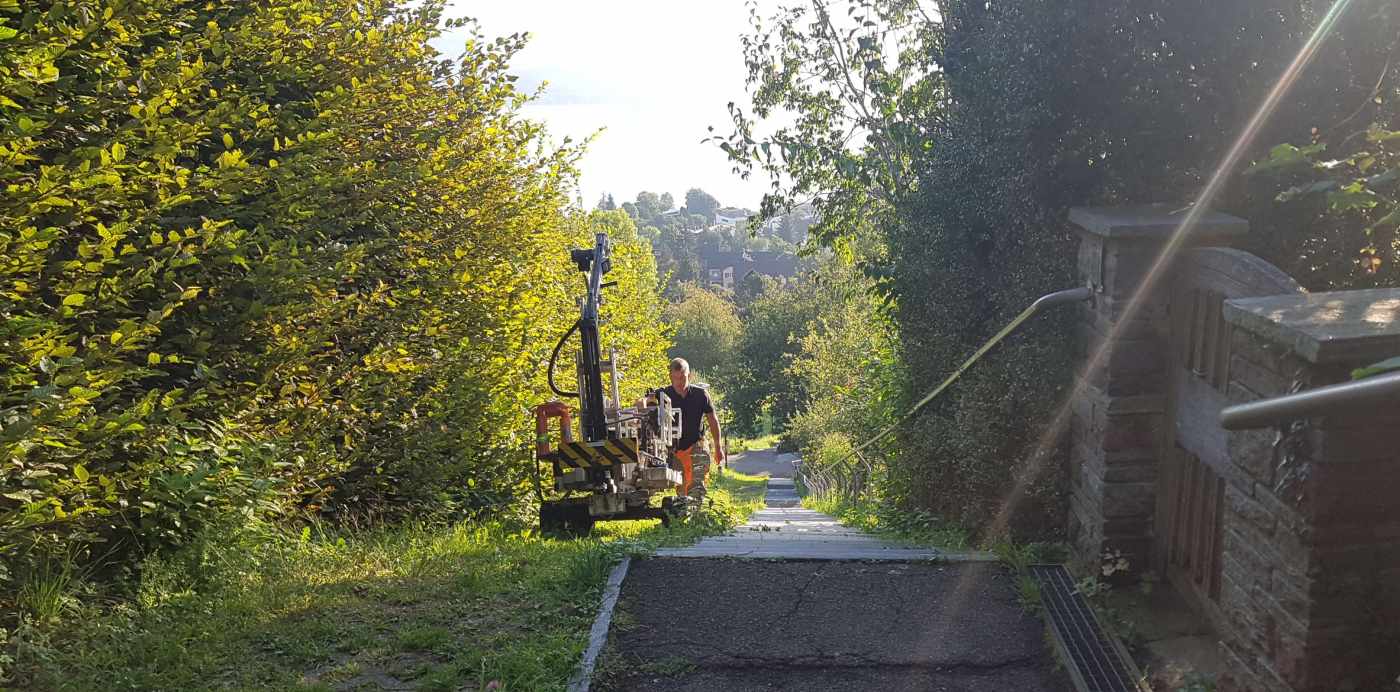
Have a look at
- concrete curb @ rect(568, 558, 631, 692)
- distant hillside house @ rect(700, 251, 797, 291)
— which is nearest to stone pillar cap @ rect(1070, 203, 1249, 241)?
concrete curb @ rect(568, 558, 631, 692)

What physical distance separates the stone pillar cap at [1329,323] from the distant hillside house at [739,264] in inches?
4673

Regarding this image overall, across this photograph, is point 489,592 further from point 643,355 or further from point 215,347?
point 643,355

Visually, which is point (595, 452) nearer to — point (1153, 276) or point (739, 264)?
point (1153, 276)

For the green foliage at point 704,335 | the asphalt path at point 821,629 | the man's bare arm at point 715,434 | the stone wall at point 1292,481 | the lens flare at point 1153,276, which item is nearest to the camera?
the stone wall at point 1292,481

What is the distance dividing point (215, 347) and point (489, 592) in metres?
2.14

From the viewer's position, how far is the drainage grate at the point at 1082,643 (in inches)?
170

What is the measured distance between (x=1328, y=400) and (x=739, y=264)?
12794 centimetres

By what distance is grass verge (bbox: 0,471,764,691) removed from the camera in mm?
4250

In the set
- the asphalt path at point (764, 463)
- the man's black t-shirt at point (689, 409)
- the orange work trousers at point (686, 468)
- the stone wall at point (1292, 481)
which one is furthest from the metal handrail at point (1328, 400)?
the asphalt path at point (764, 463)

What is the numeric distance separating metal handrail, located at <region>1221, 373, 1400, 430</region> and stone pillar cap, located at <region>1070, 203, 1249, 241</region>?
8.19 feet

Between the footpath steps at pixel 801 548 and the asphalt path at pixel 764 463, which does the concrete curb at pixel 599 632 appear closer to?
the footpath steps at pixel 801 548

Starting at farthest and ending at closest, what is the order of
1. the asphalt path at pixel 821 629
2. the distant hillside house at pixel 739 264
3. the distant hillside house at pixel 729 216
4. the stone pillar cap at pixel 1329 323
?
the distant hillside house at pixel 729 216 < the distant hillside house at pixel 739 264 < the asphalt path at pixel 821 629 < the stone pillar cap at pixel 1329 323

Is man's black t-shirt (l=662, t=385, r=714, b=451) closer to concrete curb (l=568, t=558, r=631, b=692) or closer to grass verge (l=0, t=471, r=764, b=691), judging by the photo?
grass verge (l=0, t=471, r=764, b=691)

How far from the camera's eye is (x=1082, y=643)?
4.70 m
